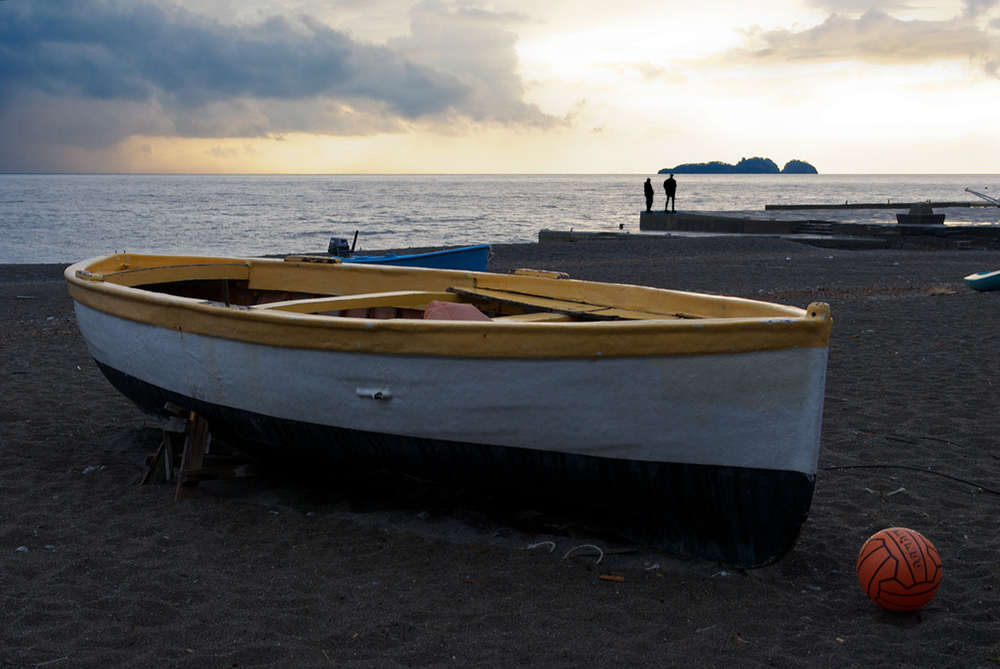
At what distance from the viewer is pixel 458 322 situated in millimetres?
3270

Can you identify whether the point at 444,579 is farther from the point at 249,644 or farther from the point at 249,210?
the point at 249,210

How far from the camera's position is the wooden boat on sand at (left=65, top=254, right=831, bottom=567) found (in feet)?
9.81

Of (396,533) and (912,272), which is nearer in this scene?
(396,533)

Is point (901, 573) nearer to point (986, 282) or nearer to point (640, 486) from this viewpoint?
point (640, 486)

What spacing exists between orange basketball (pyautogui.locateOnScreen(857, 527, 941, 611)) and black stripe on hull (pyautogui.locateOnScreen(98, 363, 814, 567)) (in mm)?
312

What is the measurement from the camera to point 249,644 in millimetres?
2746

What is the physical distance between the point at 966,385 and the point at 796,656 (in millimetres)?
4373

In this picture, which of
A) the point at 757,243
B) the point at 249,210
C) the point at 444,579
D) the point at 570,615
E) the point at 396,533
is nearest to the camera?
the point at 570,615

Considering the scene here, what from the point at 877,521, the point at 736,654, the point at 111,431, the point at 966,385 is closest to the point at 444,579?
the point at 736,654

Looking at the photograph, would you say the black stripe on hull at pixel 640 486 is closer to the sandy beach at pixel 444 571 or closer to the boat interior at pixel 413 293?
the sandy beach at pixel 444 571

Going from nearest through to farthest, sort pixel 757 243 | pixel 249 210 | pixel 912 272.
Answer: pixel 912 272, pixel 757 243, pixel 249 210

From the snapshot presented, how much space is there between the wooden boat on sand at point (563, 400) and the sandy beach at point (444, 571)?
1.06 feet

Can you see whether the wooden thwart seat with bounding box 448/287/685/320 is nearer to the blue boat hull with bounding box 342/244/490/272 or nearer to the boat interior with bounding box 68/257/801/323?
the boat interior with bounding box 68/257/801/323

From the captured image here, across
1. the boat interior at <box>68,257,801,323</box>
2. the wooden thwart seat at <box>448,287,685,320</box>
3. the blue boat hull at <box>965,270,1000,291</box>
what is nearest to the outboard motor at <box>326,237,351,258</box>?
the boat interior at <box>68,257,801,323</box>
